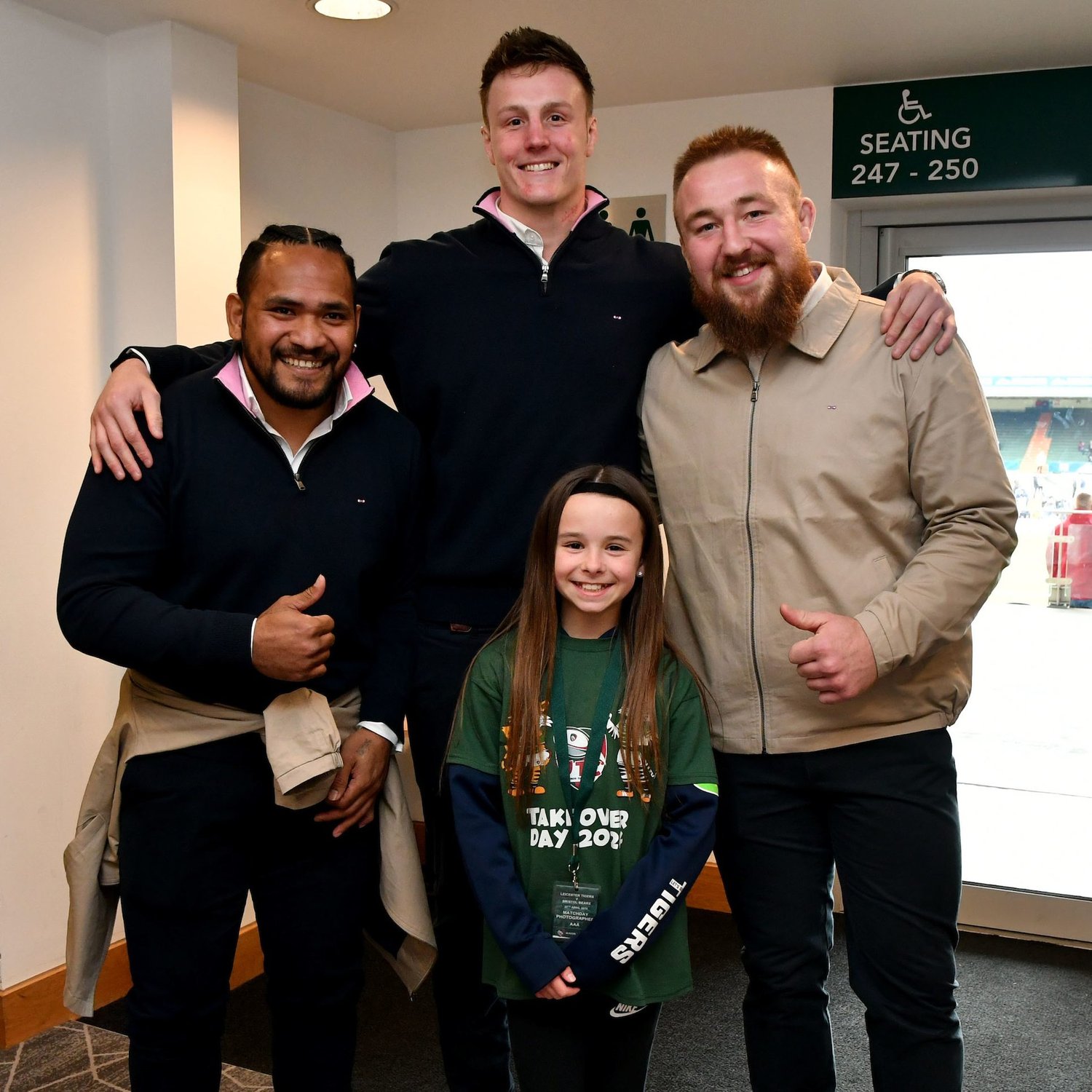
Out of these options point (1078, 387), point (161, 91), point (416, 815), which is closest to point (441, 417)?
point (161, 91)

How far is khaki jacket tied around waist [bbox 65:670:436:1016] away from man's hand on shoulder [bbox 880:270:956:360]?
1.07m

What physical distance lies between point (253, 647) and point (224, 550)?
0.62 feet

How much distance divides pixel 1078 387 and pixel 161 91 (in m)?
2.80

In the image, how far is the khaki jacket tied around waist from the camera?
5.84 feet

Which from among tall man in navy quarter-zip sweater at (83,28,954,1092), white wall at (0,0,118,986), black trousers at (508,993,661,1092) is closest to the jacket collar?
tall man in navy quarter-zip sweater at (83,28,954,1092)

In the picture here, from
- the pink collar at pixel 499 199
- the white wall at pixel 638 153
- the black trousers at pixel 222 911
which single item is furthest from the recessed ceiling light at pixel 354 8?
the black trousers at pixel 222 911

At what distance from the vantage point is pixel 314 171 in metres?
3.81

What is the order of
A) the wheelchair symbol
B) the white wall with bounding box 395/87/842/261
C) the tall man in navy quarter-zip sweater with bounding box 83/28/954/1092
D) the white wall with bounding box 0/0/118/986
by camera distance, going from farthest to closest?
the white wall with bounding box 395/87/842/261 < the wheelchair symbol < the white wall with bounding box 0/0/118/986 < the tall man in navy quarter-zip sweater with bounding box 83/28/954/1092

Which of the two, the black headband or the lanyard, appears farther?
the black headband

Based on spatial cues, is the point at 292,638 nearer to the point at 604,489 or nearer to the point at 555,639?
the point at 555,639

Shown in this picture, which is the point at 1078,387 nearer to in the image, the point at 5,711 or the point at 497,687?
the point at 497,687

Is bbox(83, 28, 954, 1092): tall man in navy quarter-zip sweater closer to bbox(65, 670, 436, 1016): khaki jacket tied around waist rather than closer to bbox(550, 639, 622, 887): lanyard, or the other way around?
bbox(65, 670, 436, 1016): khaki jacket tied around waist

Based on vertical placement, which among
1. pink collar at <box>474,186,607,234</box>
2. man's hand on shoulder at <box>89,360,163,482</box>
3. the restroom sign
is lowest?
man's hand on shoulder at <box>89,360,163,482</box>

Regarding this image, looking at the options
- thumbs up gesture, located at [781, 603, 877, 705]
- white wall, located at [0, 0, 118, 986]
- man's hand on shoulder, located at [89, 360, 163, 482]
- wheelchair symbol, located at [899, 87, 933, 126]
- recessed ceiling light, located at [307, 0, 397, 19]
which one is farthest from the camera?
wheelchair symbol, located at [899, 87, 933, 126]
